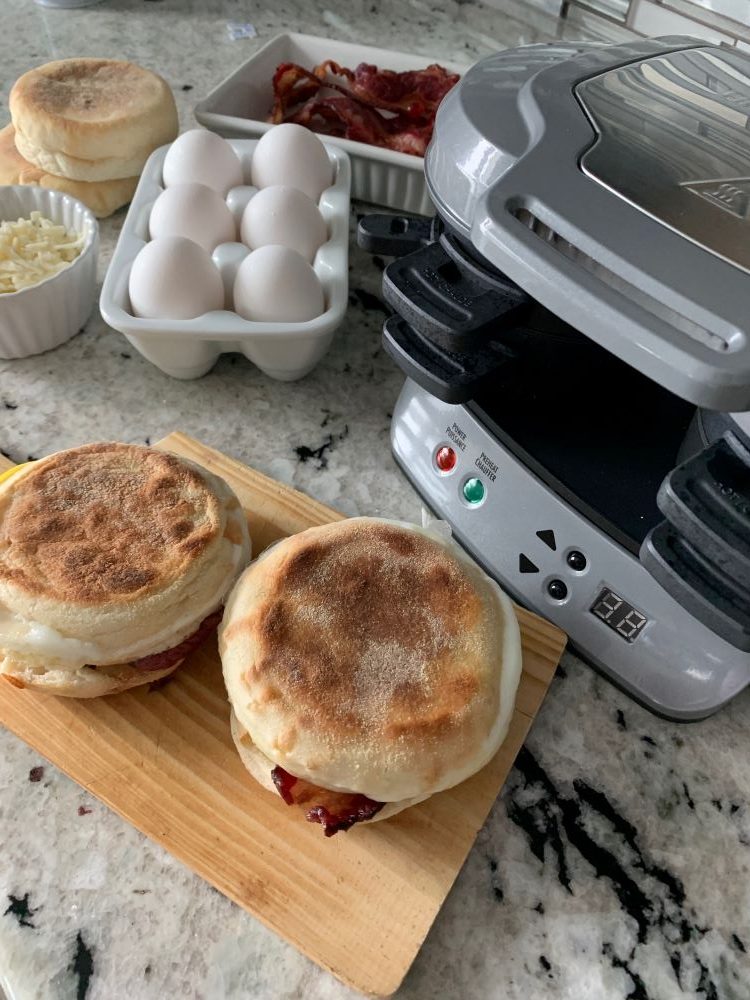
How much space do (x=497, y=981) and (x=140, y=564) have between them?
389 millimetres

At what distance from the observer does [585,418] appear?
0.71 meters

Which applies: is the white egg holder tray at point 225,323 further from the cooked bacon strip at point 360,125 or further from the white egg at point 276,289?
the cooked bacon strip at point 360,125

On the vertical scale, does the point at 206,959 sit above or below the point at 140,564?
below

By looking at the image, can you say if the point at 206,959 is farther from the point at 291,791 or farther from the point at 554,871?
the point at 554,871

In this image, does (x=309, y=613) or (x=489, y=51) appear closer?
(x=309, y=613)

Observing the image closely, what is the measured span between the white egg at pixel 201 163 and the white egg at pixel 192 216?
0.12 ft

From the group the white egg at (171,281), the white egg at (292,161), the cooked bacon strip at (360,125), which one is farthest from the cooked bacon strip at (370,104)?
the white egg at (171,281)

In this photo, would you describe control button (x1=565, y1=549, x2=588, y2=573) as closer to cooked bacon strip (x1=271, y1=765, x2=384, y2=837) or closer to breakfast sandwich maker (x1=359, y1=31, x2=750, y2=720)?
breakfast sandwich maker (x1=359, y1=31, x2=750, y2=720)

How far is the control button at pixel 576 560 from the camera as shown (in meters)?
0.66

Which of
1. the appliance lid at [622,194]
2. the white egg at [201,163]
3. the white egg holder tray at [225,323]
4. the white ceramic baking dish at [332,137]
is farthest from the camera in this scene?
the white ceramic baking dish at [332,137]

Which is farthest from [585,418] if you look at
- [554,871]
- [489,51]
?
[489,51]

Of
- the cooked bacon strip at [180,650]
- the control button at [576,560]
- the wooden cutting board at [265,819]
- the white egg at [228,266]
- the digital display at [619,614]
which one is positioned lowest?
the wooden cutting board at [265,819]

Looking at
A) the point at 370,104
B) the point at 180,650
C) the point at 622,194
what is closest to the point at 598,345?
the point at 622,194

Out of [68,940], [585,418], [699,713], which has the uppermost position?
[585,418]
